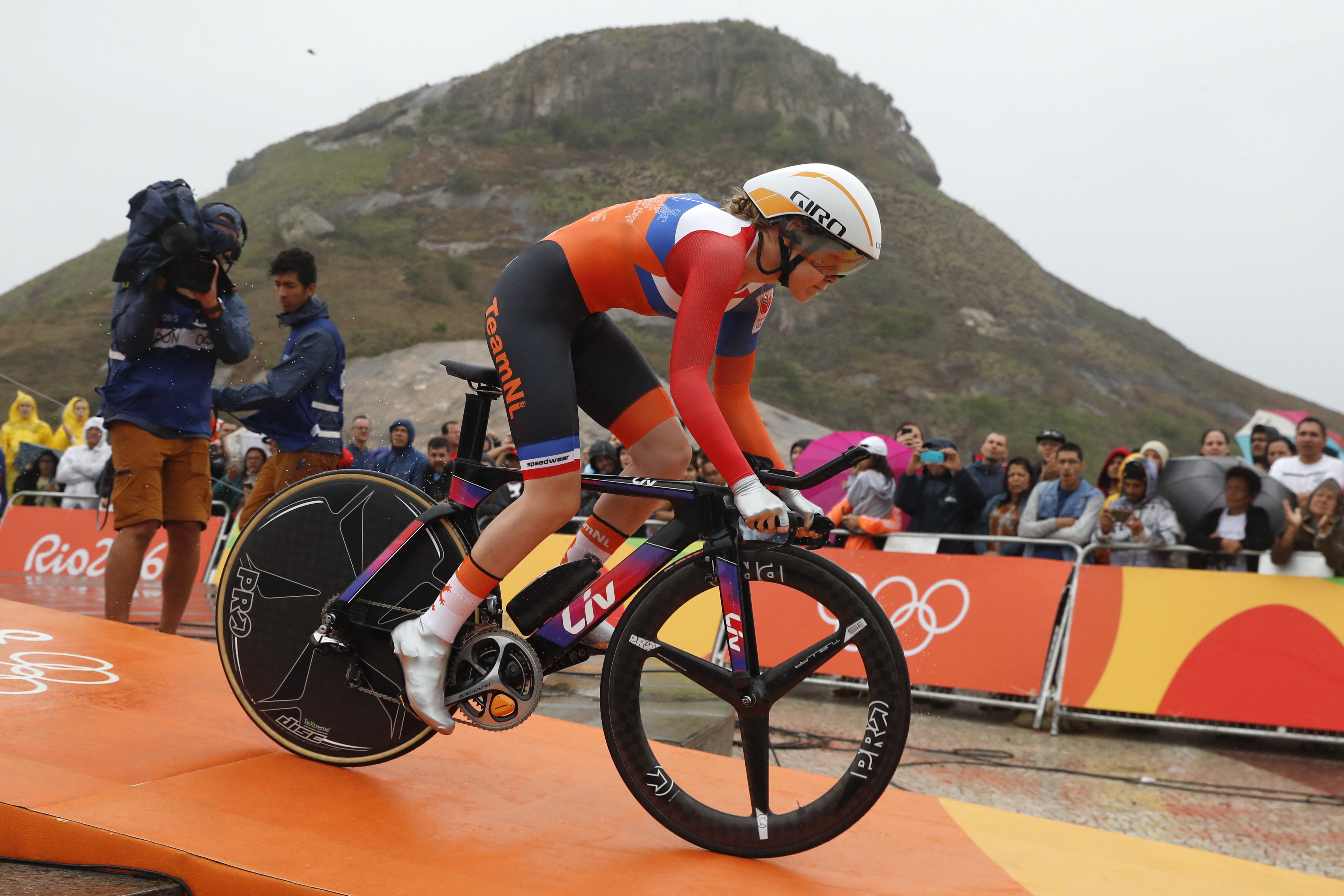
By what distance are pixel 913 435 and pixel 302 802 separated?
7.55 meters

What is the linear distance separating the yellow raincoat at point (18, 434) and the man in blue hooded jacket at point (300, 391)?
487 inches

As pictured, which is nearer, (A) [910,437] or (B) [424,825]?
(B) [424,825]

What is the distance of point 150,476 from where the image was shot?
17.0 ft

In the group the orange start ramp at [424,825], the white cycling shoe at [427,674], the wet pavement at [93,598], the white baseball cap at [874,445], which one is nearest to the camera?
the white baseball cap at [874,445]

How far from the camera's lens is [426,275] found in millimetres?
63000

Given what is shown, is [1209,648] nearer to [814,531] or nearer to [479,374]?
[814,531]

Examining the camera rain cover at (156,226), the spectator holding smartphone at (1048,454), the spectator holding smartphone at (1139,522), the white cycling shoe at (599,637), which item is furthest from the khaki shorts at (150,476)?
the spectator holding smartphone at (1048,454)

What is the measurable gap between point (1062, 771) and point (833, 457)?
4.03m

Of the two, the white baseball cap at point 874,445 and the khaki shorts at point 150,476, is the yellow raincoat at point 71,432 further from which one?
the white baseball cap at point 874,445

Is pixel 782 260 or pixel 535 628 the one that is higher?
pixel 782 260

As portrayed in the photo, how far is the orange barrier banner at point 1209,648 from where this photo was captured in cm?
641

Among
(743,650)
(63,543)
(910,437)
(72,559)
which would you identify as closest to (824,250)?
(743,650)

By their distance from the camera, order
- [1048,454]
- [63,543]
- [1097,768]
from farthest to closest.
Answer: [63,543]
[1048,454]
[1097,768]

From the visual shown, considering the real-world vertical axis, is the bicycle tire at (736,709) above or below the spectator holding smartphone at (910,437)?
below
